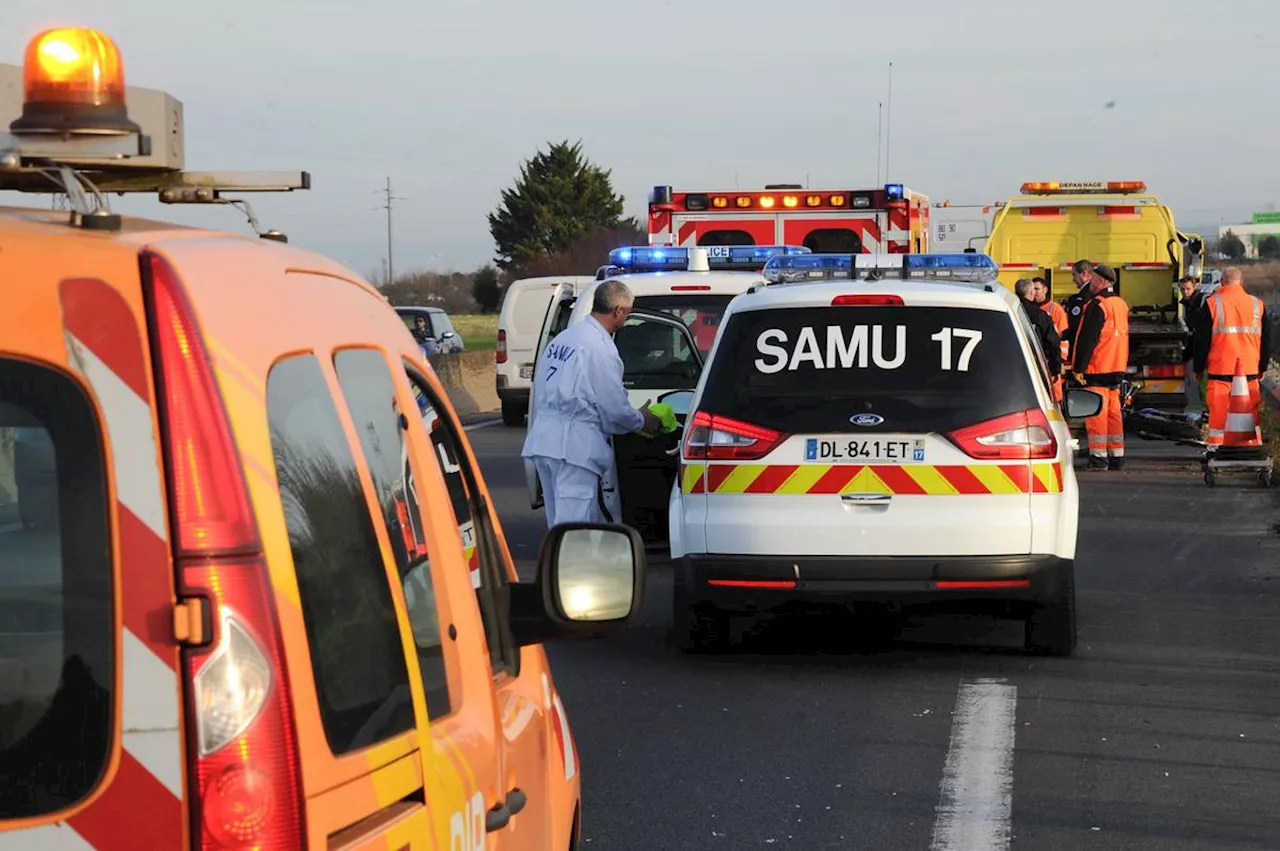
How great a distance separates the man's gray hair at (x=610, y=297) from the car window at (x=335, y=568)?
746cm

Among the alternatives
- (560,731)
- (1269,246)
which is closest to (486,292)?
(1269,246)

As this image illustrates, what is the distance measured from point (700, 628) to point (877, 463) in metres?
1.17

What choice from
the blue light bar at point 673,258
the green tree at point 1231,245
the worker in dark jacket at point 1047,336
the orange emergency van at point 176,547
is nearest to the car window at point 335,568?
the orange emergency van at point 176,547

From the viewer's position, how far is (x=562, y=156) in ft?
389

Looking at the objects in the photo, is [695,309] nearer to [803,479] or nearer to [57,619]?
[803,479]

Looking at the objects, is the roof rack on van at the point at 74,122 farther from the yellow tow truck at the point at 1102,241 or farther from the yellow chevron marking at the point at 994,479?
the yellow tow truck at the point at 1102,241

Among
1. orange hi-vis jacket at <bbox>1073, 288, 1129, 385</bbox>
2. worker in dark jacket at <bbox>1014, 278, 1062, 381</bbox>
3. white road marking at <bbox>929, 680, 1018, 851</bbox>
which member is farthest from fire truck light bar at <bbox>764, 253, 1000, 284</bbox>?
orange hi-vis jacket at <bbox>1073, 288, 1129, 385</bbox>

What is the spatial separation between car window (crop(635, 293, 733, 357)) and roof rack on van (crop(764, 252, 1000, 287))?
3.00 metres

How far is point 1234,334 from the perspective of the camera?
17.3 metres

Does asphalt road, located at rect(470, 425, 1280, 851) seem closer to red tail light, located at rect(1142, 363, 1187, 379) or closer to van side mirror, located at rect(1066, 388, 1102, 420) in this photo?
van side mirror, located at rect(1066, 388, 1102, 420)

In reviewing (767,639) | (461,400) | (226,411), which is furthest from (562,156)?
(226,411)

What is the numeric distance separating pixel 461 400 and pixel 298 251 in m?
29.4

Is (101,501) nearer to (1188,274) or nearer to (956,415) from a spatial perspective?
(956,415)

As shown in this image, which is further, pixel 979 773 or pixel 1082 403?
pixel 1082 403
